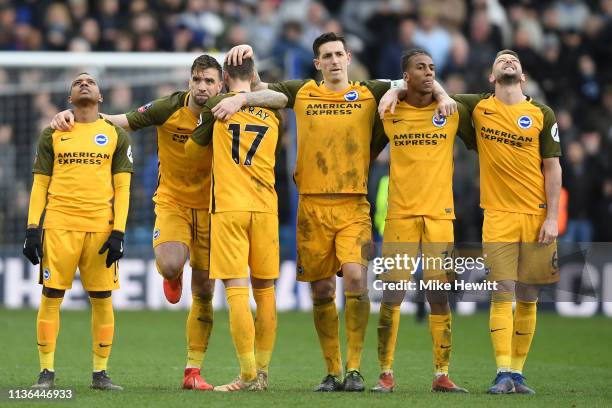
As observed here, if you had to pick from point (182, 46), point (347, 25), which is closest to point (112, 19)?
point (182, 46)

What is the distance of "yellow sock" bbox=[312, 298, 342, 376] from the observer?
33.0 ft

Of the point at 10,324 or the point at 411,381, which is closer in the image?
the point at 411,381

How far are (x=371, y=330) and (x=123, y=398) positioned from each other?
6871 millimetres

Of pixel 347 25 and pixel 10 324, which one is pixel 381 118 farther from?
pixel 347 25

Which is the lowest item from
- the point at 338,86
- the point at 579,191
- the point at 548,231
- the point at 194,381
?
the point at 194,381

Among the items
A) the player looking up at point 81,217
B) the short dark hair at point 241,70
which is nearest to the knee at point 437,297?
the short dark hair at point 241,70

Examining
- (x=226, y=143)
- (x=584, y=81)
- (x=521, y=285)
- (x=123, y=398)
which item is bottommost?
(x=123, y=398)

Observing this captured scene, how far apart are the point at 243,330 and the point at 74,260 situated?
4.72 feet

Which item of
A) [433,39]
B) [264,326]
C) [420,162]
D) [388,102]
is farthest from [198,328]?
[433,39]

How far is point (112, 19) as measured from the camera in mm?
20500

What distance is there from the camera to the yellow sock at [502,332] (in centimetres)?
990

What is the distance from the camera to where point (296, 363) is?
40.7 ft

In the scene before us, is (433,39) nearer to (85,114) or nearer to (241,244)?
(85,114)

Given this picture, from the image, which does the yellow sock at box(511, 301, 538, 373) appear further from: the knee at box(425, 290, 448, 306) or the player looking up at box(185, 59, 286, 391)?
the player looking up at box(185, 59, 286, 391)
